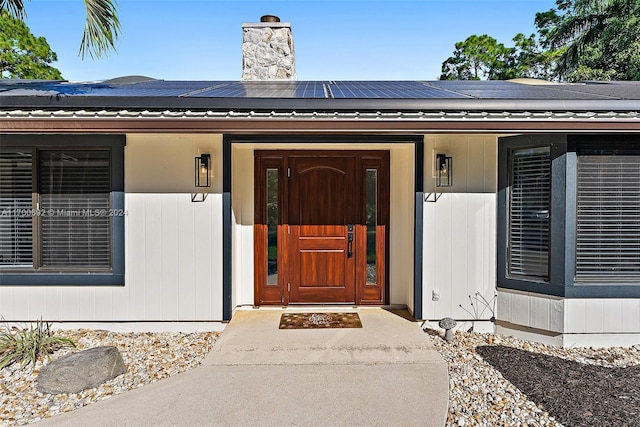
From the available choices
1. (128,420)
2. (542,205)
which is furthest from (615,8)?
(128,420)

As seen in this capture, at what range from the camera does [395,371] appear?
4199mm

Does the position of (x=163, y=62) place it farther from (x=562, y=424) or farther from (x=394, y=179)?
(x=562, y=424)

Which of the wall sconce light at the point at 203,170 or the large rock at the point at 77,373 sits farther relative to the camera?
the wall sconce light at the point at 203,170

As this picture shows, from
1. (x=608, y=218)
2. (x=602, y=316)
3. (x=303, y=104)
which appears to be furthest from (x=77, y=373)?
(x=608, y=218)

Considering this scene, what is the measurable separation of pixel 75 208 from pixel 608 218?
692 cm

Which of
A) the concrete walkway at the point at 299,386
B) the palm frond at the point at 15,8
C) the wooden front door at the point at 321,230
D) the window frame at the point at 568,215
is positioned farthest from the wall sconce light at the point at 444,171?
the palm frond at the point at 15,8

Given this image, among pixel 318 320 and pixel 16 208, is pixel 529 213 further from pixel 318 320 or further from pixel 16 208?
pixel 16 208

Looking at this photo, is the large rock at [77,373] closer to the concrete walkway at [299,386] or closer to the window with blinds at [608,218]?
the concrete walkway at [299,386]

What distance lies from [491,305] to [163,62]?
11417 mm

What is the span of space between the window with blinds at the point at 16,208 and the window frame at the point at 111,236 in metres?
0.09

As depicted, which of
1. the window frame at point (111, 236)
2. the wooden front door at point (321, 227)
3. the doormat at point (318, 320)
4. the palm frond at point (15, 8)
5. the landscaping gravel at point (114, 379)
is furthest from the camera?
the wooden front door at point (321, 227)

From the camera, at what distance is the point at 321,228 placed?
246 inches

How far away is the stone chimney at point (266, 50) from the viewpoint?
27.5ft

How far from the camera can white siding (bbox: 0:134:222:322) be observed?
17.6 ft
